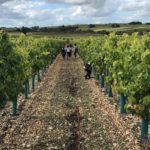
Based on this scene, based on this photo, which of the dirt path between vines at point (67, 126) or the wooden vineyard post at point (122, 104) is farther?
the wooden vineyard post at point (122, 104)

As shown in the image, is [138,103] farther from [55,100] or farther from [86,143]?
[55,100]

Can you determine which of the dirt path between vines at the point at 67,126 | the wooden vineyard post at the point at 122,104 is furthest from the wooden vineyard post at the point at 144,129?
the wooden vineyard post at the point at 122,104

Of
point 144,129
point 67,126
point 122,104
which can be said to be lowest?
point 67,126

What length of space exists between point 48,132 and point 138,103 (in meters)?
4.01

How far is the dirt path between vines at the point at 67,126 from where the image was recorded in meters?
15.6

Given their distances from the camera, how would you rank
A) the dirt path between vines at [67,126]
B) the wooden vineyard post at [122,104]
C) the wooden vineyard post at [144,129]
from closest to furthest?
the dirt path between vines at [67,126] < the wooden vineyard post at [144,129] < the wooden vineyard post at [122,104]

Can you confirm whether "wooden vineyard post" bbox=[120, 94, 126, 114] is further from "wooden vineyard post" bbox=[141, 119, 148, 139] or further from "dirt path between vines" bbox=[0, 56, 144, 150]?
"wooden vineyard post" bbox=[141, 119, 148, 139]

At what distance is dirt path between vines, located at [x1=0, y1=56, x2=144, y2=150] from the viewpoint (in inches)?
614

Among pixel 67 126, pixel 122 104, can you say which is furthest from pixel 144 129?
pixel 122 104

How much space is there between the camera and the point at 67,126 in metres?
18.2

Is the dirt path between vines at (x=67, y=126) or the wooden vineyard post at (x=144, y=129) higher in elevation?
the wooden vineyard post at (x=144, y=129)

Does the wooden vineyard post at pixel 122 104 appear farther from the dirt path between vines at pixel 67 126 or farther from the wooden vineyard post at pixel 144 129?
the wooden vineyard post at pixel 144 129

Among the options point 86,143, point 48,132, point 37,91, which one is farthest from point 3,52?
point 37,91

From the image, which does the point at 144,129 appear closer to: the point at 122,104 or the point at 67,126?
the point at 67,126
